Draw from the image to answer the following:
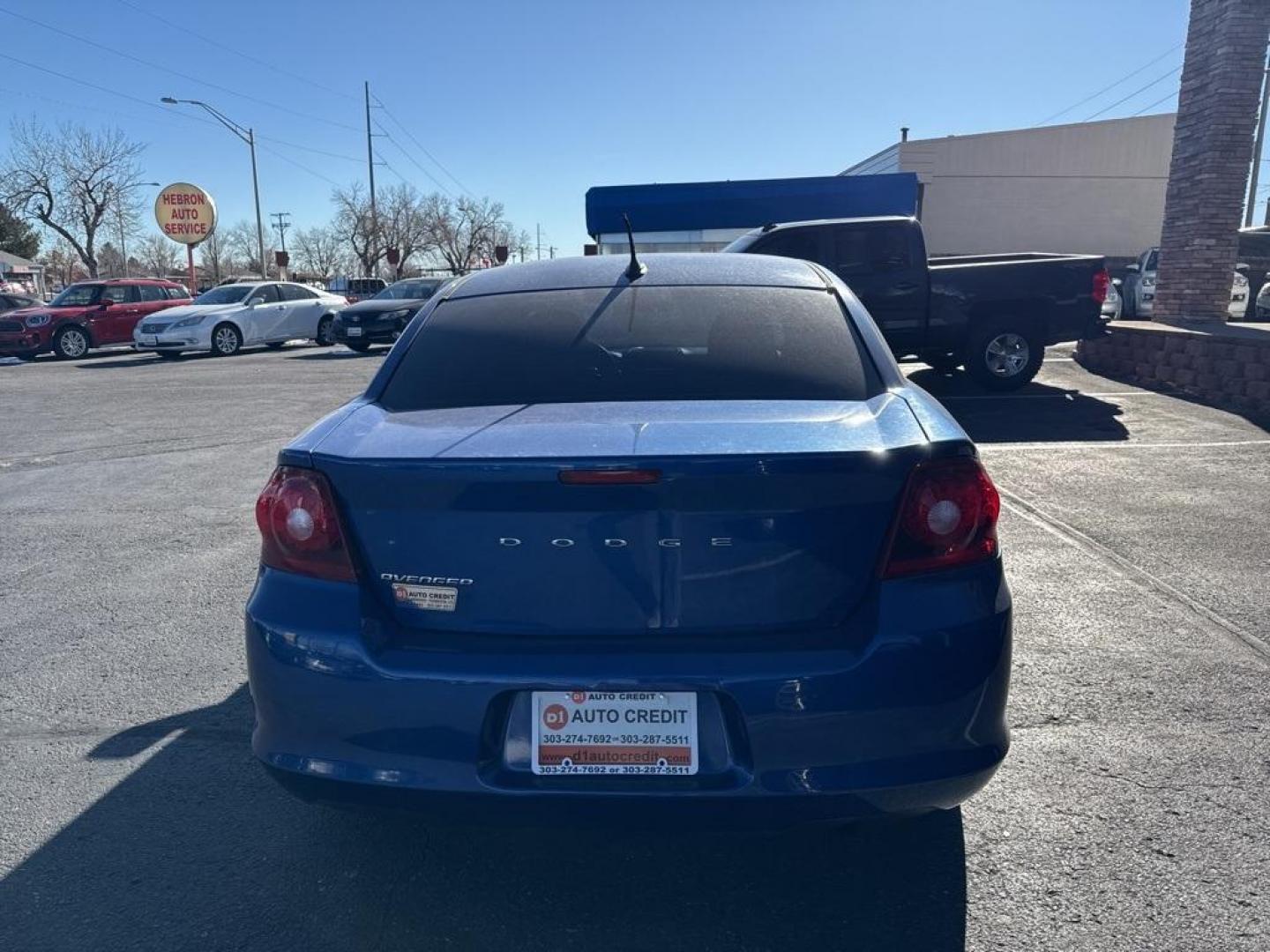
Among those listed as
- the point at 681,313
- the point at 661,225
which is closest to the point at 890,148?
the point at 661,225

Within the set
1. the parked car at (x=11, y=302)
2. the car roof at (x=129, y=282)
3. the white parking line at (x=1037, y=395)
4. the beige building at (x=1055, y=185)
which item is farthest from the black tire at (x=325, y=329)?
the beige building at (x=1055, y=185)

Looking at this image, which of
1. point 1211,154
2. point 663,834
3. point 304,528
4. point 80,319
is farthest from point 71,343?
point 663,834

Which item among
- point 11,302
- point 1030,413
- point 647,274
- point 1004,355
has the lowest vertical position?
point 1030,413

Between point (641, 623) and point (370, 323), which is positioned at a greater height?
point (641, 623)

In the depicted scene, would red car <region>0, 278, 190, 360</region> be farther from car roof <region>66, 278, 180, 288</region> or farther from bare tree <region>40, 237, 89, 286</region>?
bare tree <region>40, 237, 89, 286</region>

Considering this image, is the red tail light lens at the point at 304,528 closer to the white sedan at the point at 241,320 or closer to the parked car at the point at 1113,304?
the parked car at the point at 1113,304

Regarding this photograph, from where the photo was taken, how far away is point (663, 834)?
7.14 ft

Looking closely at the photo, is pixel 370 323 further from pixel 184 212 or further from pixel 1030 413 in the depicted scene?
pixel 184 212

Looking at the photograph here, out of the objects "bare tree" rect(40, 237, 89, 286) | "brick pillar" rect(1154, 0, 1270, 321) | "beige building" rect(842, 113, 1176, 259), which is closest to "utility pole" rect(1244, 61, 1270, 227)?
"beige building" rect(842, 113, 1176, 259)

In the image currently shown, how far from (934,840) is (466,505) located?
167cm

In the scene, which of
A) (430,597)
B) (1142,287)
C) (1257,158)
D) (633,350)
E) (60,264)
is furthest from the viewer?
(60,264)

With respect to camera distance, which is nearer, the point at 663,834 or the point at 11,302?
the point at 663,834

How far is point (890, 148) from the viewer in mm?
40938

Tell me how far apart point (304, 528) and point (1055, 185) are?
1871 inches
